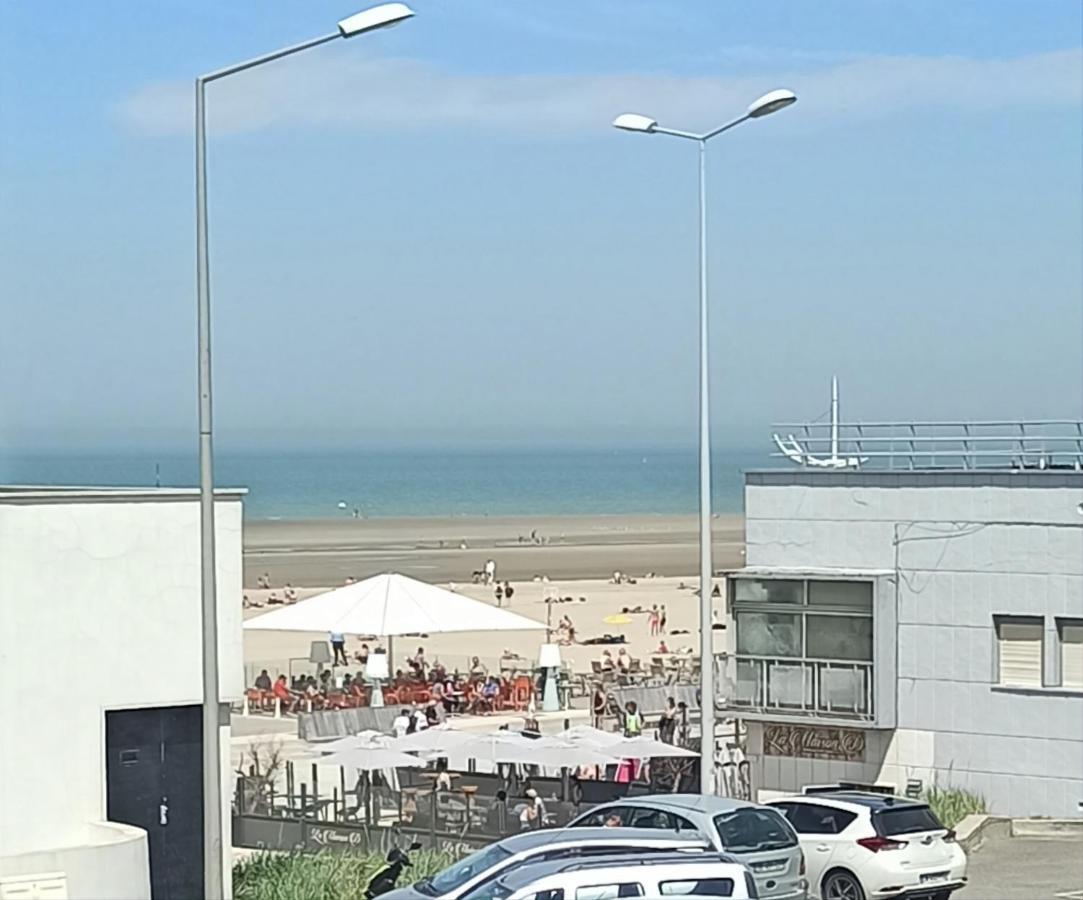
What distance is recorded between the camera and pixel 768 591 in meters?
29.1

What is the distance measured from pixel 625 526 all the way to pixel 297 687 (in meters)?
105

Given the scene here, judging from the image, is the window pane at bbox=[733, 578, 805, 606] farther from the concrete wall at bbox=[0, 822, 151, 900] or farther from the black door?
the concrete wall at bbox=[0, 822, 151, 900]

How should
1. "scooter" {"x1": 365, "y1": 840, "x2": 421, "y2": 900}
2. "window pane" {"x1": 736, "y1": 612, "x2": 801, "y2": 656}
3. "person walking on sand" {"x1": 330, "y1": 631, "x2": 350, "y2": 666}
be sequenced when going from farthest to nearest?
1. "person walking on sand" {"x1": 330, "y1": 631, "x2": 350, "y2": 666}
2. "window pane" {"x1": 736, "y1": 612, "x2": 801, "y2": 656}
3. "scooter" {"x1": 365, "y1": 840, "x2": 421, "y2": 900}

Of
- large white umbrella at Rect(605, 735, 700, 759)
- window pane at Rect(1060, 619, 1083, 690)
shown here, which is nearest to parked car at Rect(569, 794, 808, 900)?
large white umbrella at Rect(605, 735, 700, 759)

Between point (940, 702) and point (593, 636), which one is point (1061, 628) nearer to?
point (940, 702)

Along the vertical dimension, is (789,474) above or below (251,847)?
above

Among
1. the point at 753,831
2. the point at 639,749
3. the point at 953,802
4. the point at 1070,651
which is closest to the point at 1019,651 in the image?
the point at 1070,651

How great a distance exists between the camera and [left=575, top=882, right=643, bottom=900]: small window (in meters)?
14.1

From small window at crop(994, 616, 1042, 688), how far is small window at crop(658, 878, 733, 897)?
13.9 metres

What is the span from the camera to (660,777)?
26.9 m

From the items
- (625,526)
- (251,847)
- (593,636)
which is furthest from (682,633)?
(625,526)

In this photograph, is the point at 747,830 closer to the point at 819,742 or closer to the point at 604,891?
the point at 604,891

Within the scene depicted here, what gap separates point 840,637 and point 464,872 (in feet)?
47.1

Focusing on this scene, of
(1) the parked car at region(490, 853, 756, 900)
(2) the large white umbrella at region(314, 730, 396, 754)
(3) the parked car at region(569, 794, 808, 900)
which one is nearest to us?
(1) the parked car at region(490, 853, 756, 900)
